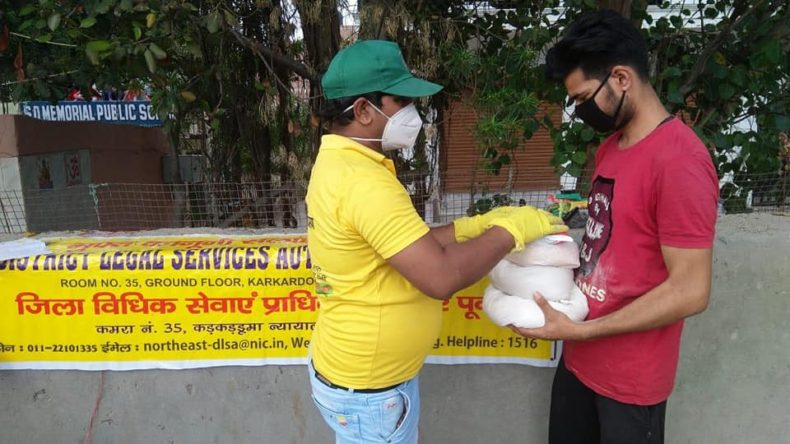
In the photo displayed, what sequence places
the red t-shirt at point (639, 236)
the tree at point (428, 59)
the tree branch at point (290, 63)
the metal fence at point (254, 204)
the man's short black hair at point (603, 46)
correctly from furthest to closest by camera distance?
the tree branch at point (290, 63)
the metal fence at point (254, 204)
the tree at point (428, 59)
the man's short black hair at point (603, 46)
the red t-shirt at point (639, 236)

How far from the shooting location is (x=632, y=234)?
1584 mm

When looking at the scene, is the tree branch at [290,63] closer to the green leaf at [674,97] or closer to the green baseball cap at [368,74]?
the green leaf at [674,97]

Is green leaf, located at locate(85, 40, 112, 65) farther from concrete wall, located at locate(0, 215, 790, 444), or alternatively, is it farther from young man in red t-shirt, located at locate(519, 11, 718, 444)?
young man in red t-shirt, located at locate(519, 11, 718, 444)

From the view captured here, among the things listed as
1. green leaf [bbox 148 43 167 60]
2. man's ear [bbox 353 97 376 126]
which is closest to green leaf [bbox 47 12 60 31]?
green leaf [bbox 148 43 167 60]

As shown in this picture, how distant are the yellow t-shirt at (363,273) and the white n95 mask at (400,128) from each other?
0.06m

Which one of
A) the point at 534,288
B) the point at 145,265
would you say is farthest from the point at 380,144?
the point at 145,265

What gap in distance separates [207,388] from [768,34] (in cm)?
377

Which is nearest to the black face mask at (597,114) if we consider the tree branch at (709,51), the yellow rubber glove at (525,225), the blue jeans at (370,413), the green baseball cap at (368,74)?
the yellow rubber glove at (525,225)

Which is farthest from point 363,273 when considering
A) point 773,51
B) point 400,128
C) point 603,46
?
point 773,51

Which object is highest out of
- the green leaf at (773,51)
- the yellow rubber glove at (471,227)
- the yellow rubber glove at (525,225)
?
the green leaf at (773,51)

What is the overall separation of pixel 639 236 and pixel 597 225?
0.60ft

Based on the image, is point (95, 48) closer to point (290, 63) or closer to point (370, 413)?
point (290, 63)

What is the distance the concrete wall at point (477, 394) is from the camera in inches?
98.0

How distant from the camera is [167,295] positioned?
8.16 feet
